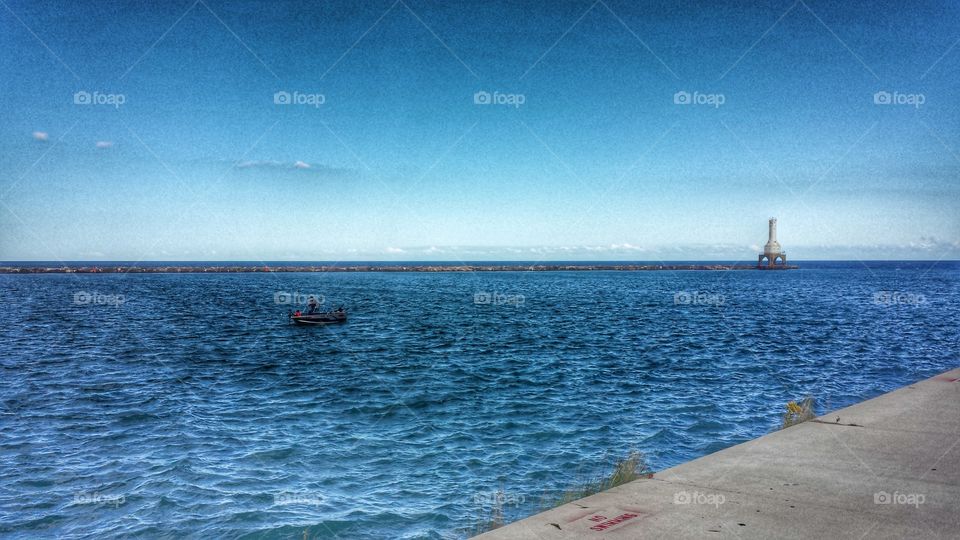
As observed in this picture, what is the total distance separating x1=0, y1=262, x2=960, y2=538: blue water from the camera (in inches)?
460

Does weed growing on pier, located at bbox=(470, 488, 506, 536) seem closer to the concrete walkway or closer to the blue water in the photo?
the blue water

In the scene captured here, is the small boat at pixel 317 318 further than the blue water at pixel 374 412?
Yes

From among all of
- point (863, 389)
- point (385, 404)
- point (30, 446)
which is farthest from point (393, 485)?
point (863, 389)

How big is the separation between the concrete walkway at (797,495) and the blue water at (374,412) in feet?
11.0

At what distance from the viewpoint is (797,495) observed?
775 cm

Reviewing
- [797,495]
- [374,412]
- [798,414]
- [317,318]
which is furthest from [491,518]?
[317,318]

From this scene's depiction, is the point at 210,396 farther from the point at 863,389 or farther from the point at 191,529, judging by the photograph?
the point at 863,389

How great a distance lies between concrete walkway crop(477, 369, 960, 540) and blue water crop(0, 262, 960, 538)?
132 inches

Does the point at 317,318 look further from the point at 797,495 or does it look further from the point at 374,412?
the point at 797,495

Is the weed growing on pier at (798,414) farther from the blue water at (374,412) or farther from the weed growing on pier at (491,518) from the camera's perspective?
the weed growing on pier at (491,518)

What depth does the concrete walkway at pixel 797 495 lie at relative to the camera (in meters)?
6.71

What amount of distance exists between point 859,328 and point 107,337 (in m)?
53.1

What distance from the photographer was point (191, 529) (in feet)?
35.2

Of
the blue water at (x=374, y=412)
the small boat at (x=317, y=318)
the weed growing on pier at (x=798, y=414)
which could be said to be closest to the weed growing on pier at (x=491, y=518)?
the blue water at (x=374, y=412)
